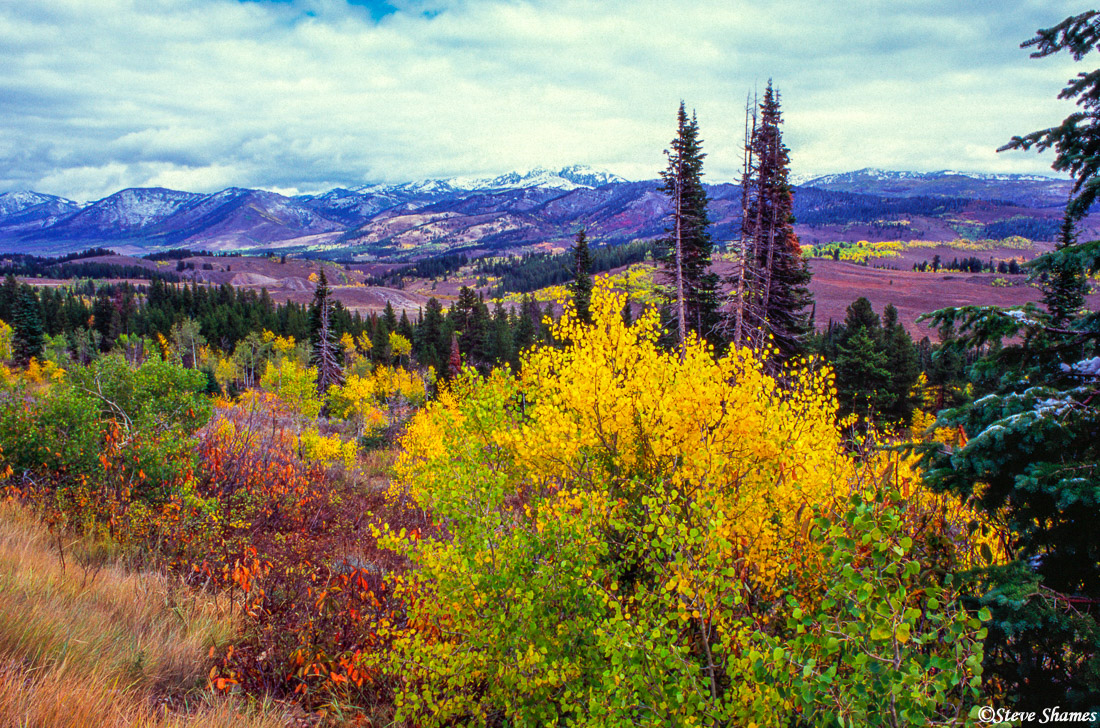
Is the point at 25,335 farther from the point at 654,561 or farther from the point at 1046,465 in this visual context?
the point at 1046,465

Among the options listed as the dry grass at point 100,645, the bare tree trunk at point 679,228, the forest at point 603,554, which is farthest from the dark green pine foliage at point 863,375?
the dry grass at point 100,645

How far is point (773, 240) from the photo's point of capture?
23.6m

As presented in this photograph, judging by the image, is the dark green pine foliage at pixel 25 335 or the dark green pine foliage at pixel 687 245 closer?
the dark green pine foliage at pixel 687 245

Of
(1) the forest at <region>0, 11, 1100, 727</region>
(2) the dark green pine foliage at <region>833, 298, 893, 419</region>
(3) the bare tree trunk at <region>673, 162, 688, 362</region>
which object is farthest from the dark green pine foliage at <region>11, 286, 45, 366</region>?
(2) the dark green pine foliage at <region>833, 298, 893, 419</region>

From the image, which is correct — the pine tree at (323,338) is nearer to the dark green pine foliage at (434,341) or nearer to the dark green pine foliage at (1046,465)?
the dark green pine foliage at (434,341)

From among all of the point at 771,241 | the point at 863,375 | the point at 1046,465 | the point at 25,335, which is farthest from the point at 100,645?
the point at 25,335

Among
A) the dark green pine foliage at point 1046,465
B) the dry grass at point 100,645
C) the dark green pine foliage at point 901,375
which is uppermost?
the dark green pine foliage at point 1046,465

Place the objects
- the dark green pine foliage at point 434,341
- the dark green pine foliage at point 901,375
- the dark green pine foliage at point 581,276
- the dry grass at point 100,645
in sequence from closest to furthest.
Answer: the dry grass at point 100,645 < the dark green pine foliage at point 581,276 < the dark green pine foliage at point 901,375 < the dark green pine foliage at point 434,341

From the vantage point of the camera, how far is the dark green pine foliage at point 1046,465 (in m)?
3.77

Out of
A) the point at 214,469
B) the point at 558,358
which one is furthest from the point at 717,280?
the point at 214,469

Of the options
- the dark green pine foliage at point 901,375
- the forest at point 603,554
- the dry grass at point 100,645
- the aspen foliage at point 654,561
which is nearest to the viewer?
the aspen foliage at point 654,561

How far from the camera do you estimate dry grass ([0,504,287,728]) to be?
336 centimetres

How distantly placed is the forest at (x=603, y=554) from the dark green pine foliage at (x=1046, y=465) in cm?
3

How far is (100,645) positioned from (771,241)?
80.7ft
